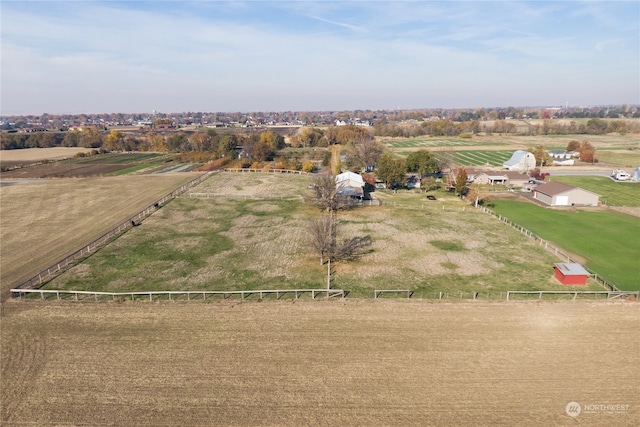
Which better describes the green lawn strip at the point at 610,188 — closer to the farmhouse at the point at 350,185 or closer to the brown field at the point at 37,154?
the farmhouse at the point at 350,185

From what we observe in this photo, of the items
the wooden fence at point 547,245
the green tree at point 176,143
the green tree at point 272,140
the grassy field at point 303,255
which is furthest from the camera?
the green tree at point 176,143

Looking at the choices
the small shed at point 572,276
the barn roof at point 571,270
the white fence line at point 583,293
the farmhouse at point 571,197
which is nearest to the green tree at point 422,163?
the farmhouse at point 571,197

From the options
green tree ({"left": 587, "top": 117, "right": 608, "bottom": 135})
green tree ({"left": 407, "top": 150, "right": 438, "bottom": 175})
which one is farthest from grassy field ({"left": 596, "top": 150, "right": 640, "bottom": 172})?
green tree ({"left": 587, "top": 117, "right": 608, "bottom": 135})

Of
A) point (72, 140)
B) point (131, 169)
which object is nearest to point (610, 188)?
point (131, 169)

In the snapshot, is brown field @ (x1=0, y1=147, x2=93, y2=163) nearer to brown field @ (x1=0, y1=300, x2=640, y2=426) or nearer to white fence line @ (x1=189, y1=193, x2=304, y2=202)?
white fence line @ (x1=189, y1=193, x2=304, y2=202)

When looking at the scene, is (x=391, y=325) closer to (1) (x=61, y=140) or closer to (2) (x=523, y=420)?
(2) (x=523, y=420)

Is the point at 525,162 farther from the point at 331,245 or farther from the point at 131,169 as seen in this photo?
the point at 131,169
